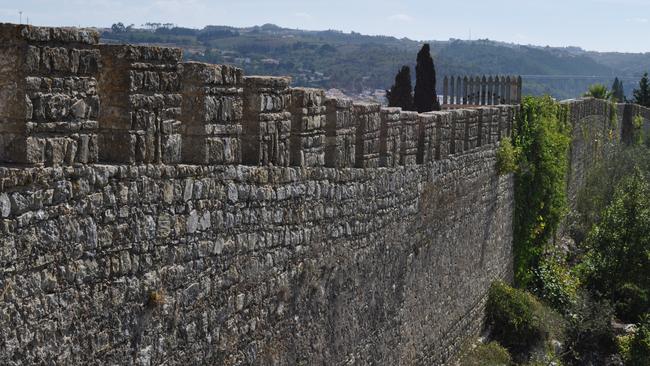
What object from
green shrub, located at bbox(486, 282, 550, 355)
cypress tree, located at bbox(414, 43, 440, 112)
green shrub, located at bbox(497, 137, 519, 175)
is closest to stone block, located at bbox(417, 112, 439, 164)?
green shrub, located at bbox(497, 137, 519, 175)

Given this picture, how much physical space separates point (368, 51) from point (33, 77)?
550ft

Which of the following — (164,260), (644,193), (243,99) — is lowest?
(644,193)

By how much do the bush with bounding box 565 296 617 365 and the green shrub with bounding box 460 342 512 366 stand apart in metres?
2.55

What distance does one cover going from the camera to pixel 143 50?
528cm

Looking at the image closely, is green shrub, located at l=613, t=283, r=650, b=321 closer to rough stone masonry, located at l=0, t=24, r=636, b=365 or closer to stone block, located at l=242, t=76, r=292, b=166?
rough stone masonry, located at l=0, t=24, r=636, b=365

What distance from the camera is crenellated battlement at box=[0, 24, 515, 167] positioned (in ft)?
14.7

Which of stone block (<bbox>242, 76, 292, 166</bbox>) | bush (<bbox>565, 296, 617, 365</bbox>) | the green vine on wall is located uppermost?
stone block (<bbox>242, 76, 292, 166</bbox>)

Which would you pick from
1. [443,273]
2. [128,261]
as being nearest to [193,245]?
[128,261]

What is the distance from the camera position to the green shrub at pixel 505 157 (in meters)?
14.7

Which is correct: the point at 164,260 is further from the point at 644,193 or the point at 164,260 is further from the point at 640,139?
the point at 640,139

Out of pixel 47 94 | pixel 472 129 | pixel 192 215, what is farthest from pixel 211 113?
pixel 472 129

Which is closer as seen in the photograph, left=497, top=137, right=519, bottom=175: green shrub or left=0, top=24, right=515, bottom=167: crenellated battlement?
left=0, top=24, right=515, bottom=167: crenellated battlement

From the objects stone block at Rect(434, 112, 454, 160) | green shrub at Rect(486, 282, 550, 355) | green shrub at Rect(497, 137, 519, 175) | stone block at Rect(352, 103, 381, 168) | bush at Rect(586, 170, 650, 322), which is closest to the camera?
stone block at Rect(352, 103, 381, 168)

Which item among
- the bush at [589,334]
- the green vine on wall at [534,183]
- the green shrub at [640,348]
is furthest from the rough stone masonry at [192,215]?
the bush at [589,334]
